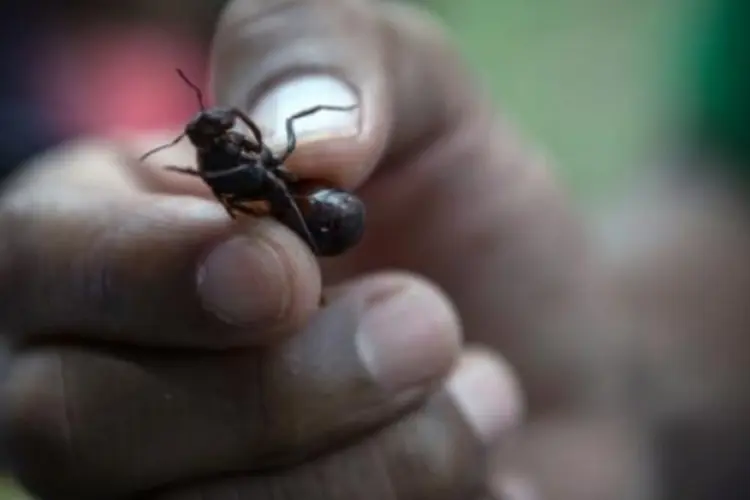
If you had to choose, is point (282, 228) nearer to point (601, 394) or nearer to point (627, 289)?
point (601, 394)

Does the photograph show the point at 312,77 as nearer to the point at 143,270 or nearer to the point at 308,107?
the point at 308,107

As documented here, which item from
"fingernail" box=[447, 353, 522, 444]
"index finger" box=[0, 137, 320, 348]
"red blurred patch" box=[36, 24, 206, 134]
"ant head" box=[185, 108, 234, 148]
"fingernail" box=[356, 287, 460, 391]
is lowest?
Answer: "red blurred patch" box=[36, 24, 206, 134]

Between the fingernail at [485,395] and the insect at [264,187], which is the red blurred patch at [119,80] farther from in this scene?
the insect at [264,187]

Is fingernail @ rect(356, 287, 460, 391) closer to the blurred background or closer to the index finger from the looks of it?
the index finger

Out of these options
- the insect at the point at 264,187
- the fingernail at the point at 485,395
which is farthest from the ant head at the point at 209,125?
the fingernail at the point at 485,395

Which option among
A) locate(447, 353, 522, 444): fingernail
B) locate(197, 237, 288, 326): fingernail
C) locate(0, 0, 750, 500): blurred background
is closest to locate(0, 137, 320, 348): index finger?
locate(197, 237, 288, 326): fingernail

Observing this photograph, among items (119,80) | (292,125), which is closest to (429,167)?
(292,125)

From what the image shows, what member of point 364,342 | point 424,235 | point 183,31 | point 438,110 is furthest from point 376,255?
point 183,31
